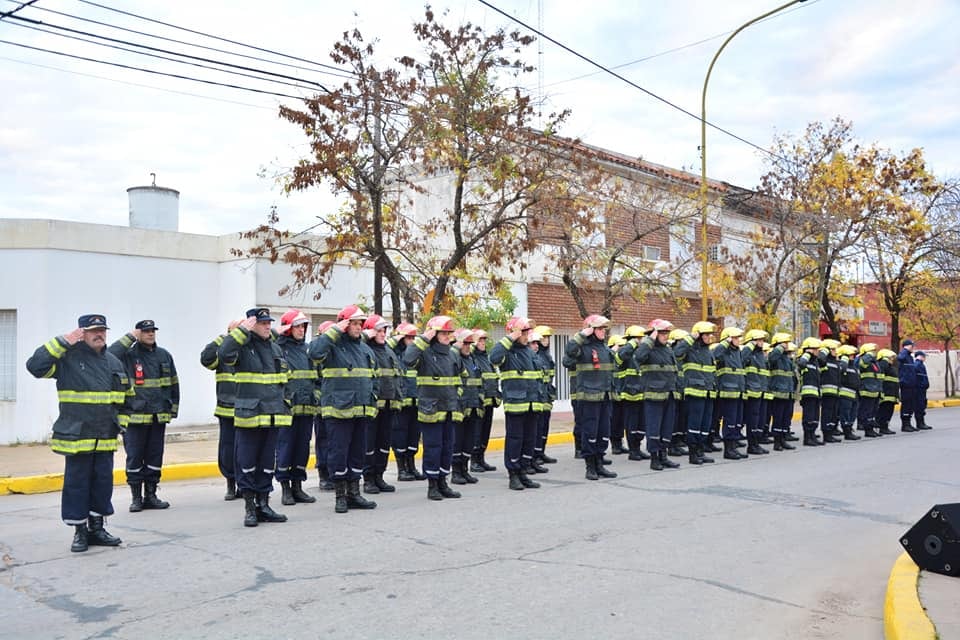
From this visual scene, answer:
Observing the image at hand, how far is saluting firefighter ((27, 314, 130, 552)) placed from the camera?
7.68 meters

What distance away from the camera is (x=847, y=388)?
60.0 feet

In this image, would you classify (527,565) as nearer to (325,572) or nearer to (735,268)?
(325,572)

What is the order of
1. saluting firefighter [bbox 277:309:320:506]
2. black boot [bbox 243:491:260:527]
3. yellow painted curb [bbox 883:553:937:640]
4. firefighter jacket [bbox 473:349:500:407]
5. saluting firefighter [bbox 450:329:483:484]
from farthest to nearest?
firefighter jacket [bbox 473:349:500:407] < saluting firefighter [bbox 450:329:483:484] < saluting firefighter [bbox 277:309:320:506] < black boot [bbox 243:491:260:527] < yellow painted curb [bbox 883:553:937:640]

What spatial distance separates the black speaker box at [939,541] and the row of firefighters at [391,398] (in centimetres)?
528

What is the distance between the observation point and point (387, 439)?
11375mm

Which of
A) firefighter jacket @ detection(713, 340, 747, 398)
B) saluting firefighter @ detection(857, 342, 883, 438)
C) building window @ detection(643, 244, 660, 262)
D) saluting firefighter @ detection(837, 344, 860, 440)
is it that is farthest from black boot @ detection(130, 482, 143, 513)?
building window @ detection(643, 244, 660, 262)

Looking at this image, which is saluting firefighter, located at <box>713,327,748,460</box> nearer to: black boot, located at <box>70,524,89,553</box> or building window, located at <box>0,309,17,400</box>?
black boot, located at <box>70,524,89,553</box>

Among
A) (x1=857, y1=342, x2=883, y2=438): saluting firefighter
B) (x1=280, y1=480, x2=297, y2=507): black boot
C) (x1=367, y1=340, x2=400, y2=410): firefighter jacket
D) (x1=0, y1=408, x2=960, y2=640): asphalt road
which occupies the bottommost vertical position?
(x1=0, y1=408, x2=960, y2=640): asphalt road

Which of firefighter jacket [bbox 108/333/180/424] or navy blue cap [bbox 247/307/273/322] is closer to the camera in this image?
navy blue cap [bbox 247/307/273/322]

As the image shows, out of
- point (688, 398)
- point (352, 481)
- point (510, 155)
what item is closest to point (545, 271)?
point (510, 155)

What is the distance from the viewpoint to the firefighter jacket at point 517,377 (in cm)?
1125

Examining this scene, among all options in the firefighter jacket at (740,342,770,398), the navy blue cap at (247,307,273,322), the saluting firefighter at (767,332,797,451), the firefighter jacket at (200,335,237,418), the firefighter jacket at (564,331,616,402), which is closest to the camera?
the navy blue cap at (247,307,273,322)

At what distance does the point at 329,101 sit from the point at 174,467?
6.39 meters

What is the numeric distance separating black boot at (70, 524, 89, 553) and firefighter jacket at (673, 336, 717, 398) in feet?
30.4
